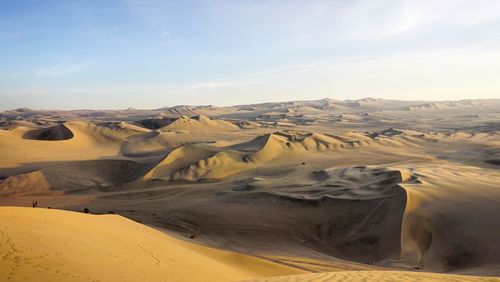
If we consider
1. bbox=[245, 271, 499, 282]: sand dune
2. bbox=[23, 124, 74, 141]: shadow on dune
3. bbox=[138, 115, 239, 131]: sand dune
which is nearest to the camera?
bbox=[245, 271, 499, 282]: sand dune

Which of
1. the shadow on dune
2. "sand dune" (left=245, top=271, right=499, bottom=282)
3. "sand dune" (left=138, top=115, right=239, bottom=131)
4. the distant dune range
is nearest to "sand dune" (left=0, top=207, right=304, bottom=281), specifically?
the distant dune range

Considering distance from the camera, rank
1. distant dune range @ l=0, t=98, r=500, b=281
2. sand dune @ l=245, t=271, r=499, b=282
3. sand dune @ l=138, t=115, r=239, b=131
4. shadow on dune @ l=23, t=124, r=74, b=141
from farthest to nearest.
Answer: sand dune @ l=138, t=115, r=239, b=131 < shadow on dune @ l=23, t=124, r=74, b=141 < distant dune range @ l=0, t=98, r=500, b=281 < sand dune @ l=245, t=271, r=499, b=282

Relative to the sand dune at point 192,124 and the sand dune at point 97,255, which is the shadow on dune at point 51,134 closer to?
the sand dune at point 192,124

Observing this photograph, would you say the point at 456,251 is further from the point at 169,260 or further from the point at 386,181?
the point at 169,260

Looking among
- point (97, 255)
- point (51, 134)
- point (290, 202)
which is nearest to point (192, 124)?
point (51, 134)

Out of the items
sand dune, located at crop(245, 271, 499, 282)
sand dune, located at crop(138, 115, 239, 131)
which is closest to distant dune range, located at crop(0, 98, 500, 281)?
sand dune, located at crop(245, 271, 499, 282)

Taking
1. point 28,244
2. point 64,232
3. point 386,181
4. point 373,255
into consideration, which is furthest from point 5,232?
point 386,181

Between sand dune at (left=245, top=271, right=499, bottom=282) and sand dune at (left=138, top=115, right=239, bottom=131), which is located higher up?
sand dune at (left=245, top=271, right=499, bottom=282)

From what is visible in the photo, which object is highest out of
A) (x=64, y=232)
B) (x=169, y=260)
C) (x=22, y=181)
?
(x=64, y=232)

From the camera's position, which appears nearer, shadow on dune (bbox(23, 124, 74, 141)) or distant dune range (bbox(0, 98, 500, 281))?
distant dune range (bbox(0, 98, 500, 281))

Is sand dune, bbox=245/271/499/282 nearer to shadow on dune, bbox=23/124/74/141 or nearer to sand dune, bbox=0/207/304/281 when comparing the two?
sand dune, bbox=0/207/304/281

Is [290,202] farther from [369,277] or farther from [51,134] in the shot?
[51,134]
